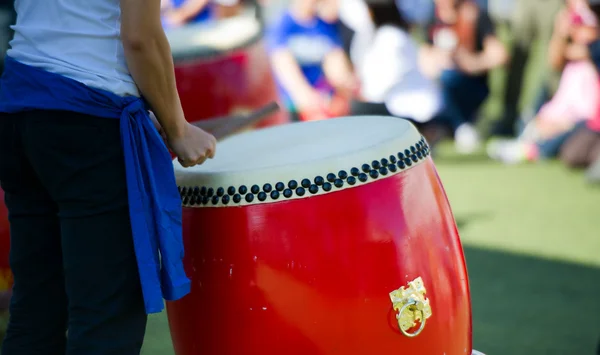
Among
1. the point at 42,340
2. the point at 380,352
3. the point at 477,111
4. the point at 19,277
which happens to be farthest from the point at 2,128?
the point at 477,111

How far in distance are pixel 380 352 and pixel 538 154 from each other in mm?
3206

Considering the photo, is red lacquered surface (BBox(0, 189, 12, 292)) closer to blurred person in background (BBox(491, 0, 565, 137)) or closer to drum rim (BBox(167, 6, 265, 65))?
drum rim (BBox(167, 6, 265, 65))

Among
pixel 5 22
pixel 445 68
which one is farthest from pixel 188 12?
pixel 445 68

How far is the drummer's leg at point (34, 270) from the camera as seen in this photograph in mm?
1349

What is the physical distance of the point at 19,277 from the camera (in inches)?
54.7

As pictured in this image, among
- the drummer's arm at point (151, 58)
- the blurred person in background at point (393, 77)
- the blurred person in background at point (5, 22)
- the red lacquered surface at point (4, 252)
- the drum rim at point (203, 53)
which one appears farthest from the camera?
the blurred person in background at point (393, 77)

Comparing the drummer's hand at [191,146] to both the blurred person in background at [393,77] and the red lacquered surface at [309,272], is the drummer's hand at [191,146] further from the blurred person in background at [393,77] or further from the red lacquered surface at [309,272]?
the blurred person in background at [393,77]

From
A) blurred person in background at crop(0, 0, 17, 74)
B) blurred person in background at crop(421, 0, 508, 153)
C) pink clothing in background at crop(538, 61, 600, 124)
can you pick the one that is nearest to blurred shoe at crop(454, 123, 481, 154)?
blurred person in background at crop(421, 0, 508, 153)

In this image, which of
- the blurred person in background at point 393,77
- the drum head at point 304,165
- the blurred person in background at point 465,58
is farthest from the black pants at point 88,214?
the blurred person in background at point 465,58

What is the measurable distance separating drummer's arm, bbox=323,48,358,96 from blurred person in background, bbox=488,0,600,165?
900 millimetres

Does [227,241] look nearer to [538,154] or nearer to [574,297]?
[574,297]

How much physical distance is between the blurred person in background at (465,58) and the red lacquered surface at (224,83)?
218cm

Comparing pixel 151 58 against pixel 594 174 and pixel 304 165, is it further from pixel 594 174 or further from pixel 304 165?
pixel 594 174

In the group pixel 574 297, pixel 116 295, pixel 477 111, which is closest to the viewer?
pixel 116 295
